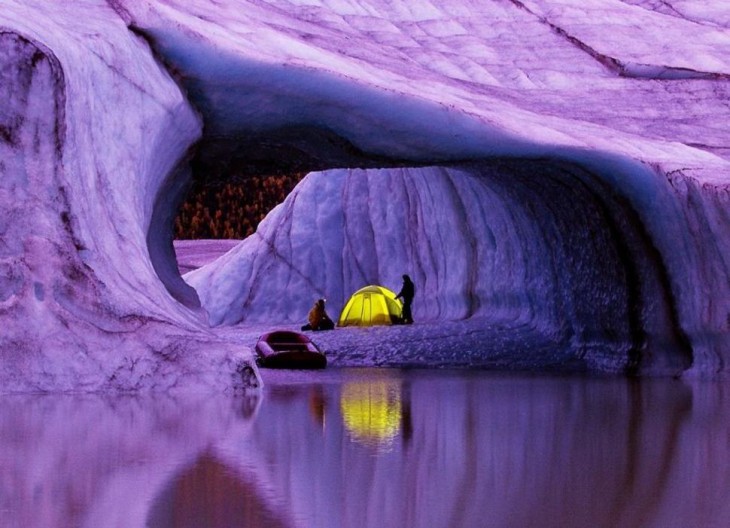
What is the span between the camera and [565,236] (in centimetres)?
1088

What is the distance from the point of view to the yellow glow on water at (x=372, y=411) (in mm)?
4039

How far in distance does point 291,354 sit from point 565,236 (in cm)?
266

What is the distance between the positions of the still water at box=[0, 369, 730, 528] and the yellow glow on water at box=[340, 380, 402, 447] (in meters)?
0.01

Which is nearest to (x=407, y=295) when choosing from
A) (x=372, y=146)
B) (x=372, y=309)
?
(x=372, y=309)

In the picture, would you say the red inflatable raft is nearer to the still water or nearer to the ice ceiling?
the ice ceiling

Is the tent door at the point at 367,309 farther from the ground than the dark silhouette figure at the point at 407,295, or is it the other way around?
the dark silhouette figure at the point at 407,295

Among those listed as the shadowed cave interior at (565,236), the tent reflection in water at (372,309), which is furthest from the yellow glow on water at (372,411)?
the tent reflection in water at (372,309)

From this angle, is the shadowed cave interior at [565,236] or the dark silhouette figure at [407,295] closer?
the shadowed cave interior at [565,236]

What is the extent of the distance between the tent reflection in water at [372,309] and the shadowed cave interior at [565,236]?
14.5ft

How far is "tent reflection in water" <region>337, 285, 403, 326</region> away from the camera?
641 inches

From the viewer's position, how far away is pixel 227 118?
28.5 feet

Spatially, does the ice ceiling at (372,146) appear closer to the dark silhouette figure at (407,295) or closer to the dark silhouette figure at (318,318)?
the dark silhouette figure at (318,318)

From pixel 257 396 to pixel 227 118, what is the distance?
10.5ft

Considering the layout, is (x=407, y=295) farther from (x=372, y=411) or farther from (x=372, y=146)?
(x=372, y=411)
